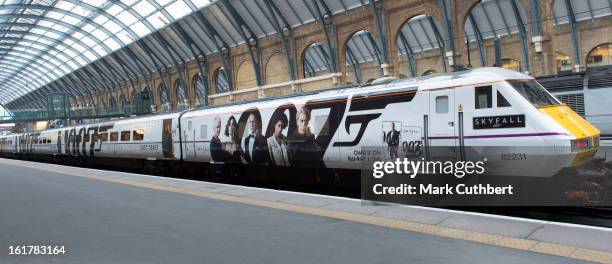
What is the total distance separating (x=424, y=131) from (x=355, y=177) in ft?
8.54

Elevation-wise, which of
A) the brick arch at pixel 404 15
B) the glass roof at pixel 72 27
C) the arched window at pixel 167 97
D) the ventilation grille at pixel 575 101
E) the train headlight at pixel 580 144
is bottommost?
the train headlight at pixel 580 144

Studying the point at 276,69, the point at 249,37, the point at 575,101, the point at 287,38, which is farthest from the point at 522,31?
the point at 575,101

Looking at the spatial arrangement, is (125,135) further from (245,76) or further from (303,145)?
(245,76)

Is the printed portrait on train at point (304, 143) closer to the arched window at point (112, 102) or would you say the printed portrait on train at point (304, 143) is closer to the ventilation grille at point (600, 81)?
the ventilation grille at point (600, 81)

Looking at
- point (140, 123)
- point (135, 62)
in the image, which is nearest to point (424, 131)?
point (140, 123)

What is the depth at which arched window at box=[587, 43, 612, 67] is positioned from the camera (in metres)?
39.9

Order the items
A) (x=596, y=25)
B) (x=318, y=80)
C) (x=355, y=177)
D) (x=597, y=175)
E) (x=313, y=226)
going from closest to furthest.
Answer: (x=313, y=226) → (x=597, y=175) → (x=355, y=177) → (x=318, y=80) → (x=596, y=25)

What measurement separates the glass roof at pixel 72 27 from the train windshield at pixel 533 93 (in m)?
33.8

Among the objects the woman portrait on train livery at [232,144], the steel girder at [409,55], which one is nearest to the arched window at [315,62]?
the steel girder at [409,55]

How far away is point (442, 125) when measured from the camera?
9.48m

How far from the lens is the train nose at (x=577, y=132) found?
27.0 feet

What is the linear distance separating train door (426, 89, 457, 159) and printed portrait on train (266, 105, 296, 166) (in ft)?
14.4

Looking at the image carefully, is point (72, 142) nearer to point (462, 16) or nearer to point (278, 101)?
point (278, 101)

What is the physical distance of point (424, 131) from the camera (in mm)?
9750
